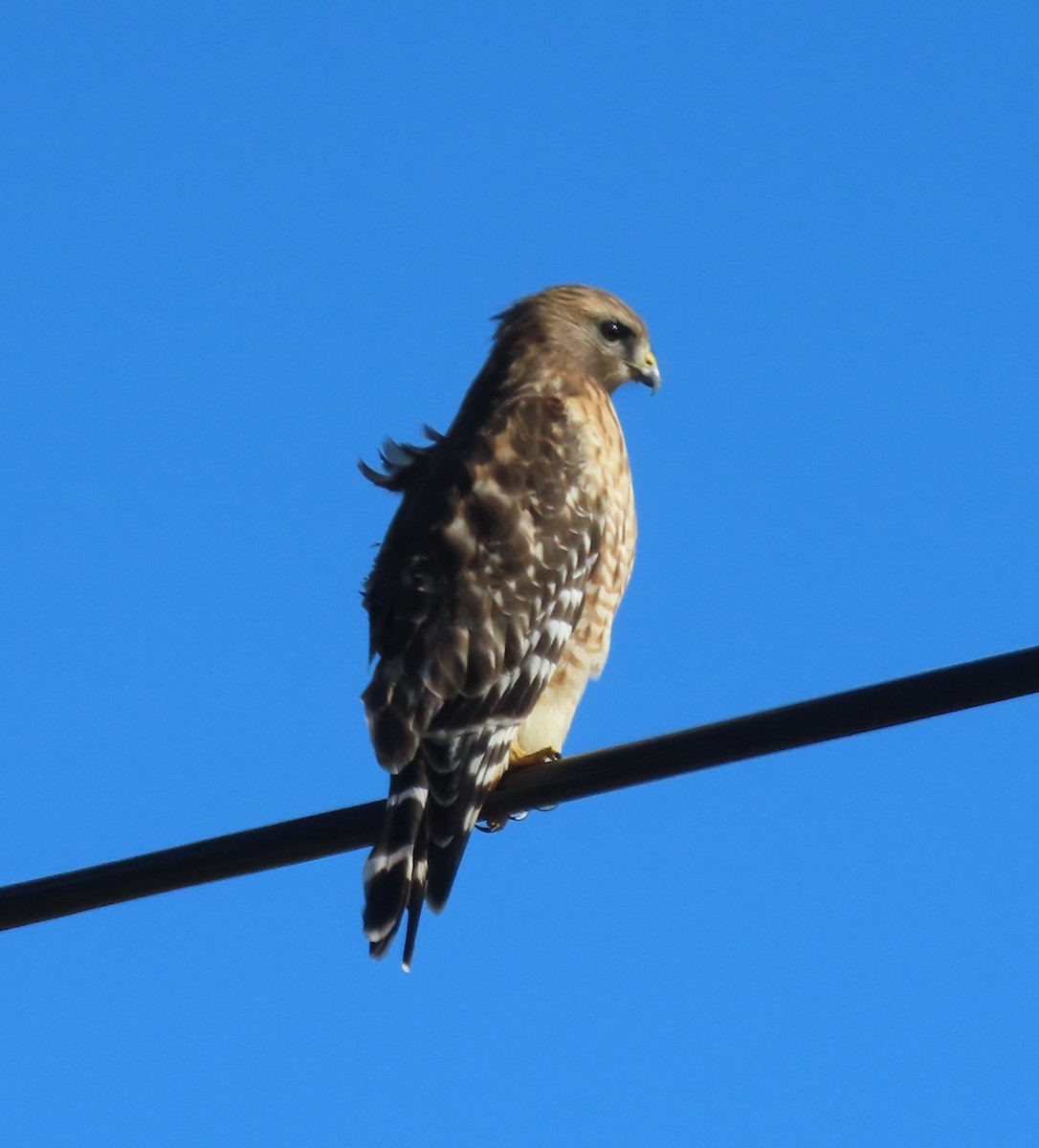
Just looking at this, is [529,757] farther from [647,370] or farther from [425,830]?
[647,370]

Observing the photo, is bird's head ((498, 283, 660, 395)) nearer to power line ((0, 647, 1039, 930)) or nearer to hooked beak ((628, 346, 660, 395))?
hooked beak ((628, 346, 660, 395))

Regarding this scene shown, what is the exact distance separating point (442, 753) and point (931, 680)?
1.80m

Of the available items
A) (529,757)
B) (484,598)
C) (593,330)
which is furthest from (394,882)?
(593,330)

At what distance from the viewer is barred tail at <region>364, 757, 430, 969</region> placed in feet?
13.5

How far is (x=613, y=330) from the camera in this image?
236 inches

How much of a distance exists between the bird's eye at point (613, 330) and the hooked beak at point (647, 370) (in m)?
0.09

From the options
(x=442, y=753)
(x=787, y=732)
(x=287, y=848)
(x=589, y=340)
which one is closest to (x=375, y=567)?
(x=442, y=753)

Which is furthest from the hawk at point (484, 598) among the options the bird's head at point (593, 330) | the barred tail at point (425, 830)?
the bird's head at point (593, 330)

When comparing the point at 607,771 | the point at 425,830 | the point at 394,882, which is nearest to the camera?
the point at 607,771

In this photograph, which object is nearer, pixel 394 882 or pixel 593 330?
pixel 394 882

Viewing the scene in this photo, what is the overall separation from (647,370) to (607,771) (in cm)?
304

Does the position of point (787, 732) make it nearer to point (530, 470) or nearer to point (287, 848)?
point (287, 848)

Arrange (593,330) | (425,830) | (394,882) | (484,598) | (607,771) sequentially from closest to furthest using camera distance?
(607,771) → (394,882) → (425,830) → (484,598) → (593,330)

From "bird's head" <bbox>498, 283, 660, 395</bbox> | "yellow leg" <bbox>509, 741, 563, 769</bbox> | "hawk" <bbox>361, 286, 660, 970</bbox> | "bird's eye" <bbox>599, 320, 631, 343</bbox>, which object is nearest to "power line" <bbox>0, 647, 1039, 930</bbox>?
"hawk" <bbox>361, 286, 660, 970</bbox>
